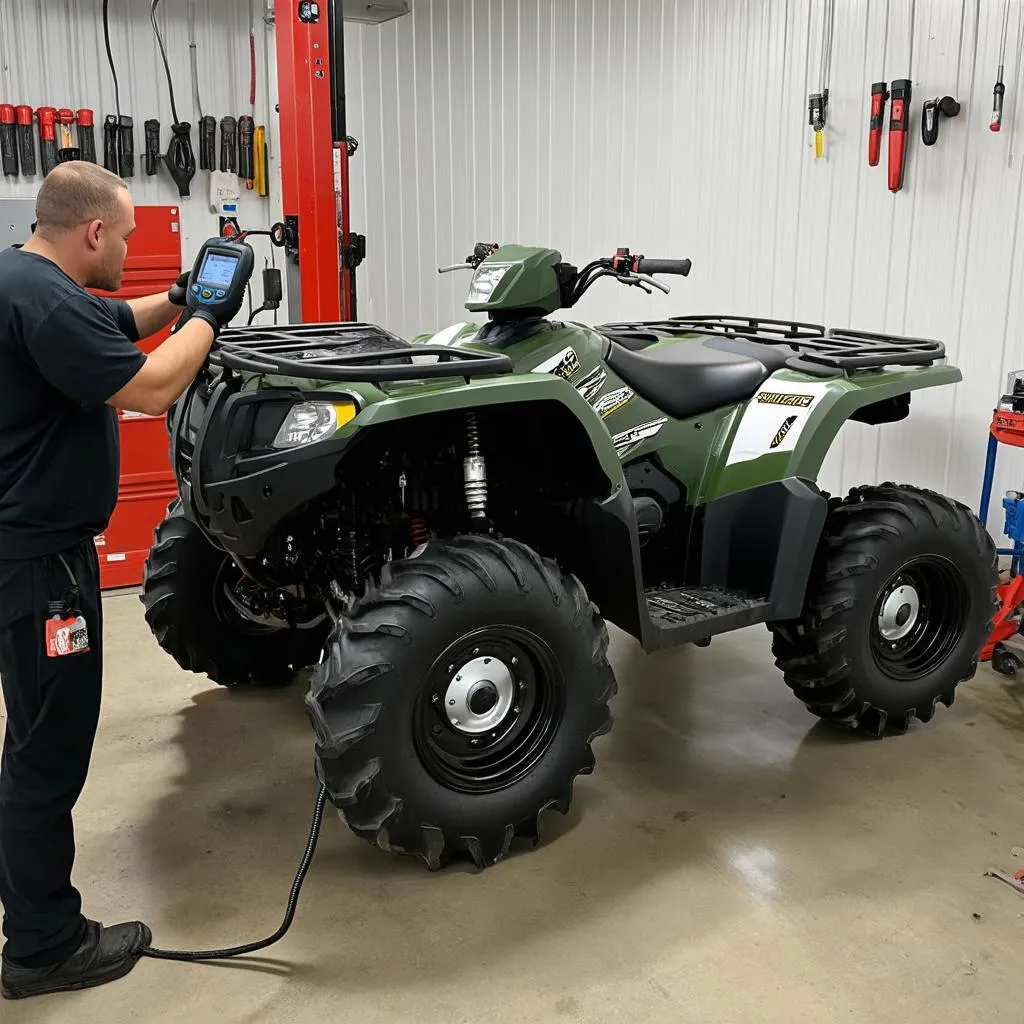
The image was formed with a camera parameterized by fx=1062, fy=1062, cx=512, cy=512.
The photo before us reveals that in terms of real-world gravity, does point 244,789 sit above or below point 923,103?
below

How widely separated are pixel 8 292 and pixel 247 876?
4.99 ft

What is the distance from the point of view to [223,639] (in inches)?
140

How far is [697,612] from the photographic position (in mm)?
3107

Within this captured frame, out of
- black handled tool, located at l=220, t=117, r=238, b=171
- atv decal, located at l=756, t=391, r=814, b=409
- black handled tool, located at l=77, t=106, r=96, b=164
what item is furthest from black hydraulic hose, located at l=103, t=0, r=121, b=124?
atv decal, located at l=756, t=391, r=814, b=409

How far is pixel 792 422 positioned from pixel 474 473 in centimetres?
109

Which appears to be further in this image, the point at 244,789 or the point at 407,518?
the point at 244,789

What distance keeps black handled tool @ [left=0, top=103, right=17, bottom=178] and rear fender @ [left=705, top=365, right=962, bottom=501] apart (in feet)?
17.0

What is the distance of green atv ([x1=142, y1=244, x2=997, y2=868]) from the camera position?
8.05 ft

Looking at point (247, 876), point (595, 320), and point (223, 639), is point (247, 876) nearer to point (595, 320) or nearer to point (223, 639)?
point (223, 639)

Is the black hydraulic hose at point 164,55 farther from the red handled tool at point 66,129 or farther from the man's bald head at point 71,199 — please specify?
the man's bald head at point 71,199

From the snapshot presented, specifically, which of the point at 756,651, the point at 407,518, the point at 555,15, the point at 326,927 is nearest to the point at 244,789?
the point at 326,927

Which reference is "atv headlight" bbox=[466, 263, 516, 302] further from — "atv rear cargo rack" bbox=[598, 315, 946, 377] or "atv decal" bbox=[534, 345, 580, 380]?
"atv rear cargo rack" bbox=[598, 315, 946, 377]

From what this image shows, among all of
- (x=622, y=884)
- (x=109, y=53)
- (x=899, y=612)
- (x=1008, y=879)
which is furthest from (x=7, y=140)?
(x=1008, y=879)

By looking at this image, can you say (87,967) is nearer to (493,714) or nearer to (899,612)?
(493,714)
